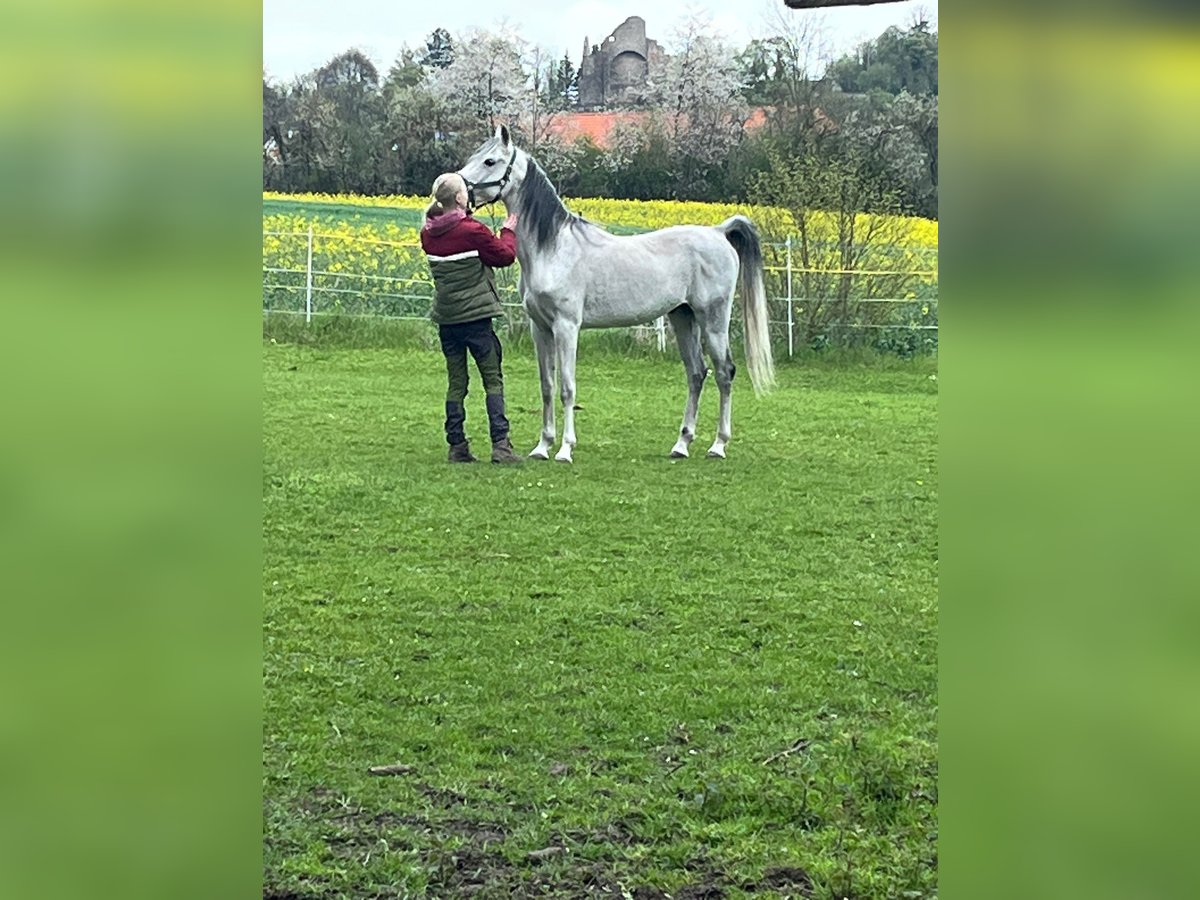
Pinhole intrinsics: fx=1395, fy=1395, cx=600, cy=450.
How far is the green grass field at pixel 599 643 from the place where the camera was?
6.92 feet

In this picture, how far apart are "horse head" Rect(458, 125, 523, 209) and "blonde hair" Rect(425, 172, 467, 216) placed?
0.32ft

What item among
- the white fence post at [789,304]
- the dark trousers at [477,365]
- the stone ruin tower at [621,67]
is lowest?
the dark trousers at [477,365]

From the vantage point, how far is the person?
13.8 feet

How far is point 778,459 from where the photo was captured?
496 centimetres

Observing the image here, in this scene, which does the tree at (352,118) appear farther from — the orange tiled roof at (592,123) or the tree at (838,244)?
the tree at (838,244)

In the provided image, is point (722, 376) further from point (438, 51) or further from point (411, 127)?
point (438, 51)

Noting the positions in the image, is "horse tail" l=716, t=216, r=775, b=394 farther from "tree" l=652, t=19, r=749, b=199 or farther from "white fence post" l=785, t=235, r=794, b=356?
"tree" l=652, t=19, r=749, b=199

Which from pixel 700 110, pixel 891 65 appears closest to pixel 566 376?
pixel 700 110

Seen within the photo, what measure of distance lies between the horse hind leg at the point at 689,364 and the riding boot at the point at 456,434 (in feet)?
2.37

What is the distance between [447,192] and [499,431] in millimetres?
822

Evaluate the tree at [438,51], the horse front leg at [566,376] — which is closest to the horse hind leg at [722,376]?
the horse front leg at [566,376]
